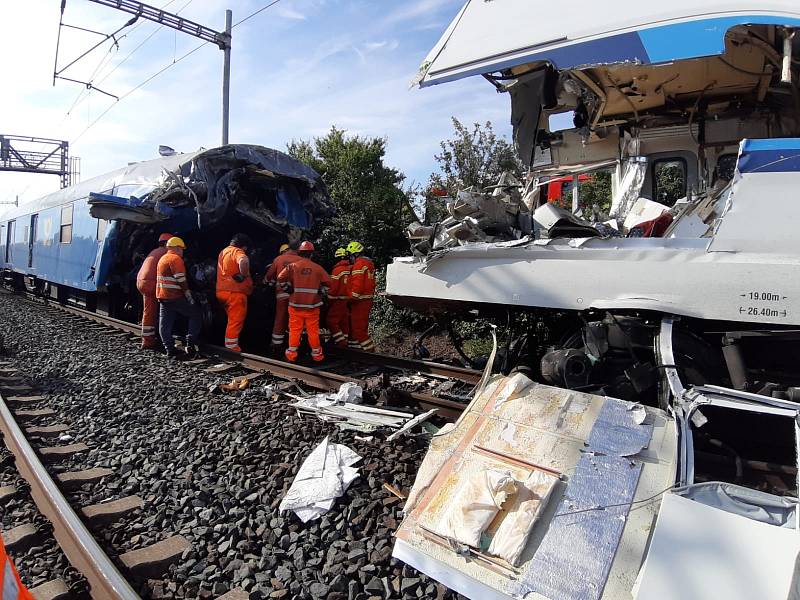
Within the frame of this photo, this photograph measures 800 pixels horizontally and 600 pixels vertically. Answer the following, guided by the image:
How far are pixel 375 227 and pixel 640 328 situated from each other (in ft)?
33.1

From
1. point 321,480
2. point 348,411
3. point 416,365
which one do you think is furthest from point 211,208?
point 321,480

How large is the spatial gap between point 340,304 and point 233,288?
177 cm

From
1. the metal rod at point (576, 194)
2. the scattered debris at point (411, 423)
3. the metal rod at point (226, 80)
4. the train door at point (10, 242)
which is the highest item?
the metal rod at point (226, 80)

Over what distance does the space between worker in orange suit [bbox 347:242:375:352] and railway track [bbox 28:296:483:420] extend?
3.02 feet

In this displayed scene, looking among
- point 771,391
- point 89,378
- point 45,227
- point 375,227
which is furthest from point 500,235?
point 45,227

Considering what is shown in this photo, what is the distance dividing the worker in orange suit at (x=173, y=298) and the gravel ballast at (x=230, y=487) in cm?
159

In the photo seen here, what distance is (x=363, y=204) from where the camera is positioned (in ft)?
44.4

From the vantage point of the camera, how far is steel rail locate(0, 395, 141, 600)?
2.60m

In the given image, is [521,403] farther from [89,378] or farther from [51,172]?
[51,172]

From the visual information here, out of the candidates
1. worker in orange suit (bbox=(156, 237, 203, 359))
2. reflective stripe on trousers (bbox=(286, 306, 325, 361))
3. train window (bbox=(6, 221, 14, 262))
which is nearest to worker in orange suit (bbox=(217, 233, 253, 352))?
worker in orange suit (bbox=(156, 237, 203, 359))

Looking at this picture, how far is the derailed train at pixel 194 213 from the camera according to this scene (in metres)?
8.55

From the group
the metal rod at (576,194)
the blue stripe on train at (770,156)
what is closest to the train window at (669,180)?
the metal rod at (576,194)

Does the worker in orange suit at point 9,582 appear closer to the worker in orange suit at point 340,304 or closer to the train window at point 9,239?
the worker in orange suit at point 340,304

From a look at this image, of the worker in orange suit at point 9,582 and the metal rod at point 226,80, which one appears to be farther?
the metal rod at point 226,80
